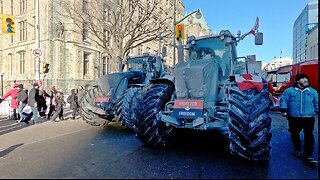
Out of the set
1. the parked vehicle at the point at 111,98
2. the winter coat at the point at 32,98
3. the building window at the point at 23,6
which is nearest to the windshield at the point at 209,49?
the parked vehicle at the point at 111,98

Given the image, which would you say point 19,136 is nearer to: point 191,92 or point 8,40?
point 191,92

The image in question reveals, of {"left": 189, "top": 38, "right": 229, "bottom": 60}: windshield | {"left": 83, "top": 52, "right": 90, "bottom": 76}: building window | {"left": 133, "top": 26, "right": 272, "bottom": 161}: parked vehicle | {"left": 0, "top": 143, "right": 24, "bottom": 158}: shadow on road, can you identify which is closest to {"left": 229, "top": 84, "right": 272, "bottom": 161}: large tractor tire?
{"left": 133, "top": 26, "right": 272, "bottom": 161}: parked vehicle

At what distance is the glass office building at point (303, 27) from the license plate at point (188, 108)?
139 ft

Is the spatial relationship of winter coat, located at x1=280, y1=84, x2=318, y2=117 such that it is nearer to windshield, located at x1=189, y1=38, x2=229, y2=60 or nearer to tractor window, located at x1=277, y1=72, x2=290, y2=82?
windshield, located at x1=189, y1=38, x2=229, y2=60

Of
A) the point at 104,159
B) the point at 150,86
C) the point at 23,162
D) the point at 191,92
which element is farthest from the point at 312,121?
the point at 23,162

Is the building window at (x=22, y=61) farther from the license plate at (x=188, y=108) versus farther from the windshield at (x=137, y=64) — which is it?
the license plate at (x=188, y=108)

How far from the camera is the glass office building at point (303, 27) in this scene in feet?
154

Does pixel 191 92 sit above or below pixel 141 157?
above

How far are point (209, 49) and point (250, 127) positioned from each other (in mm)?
3174

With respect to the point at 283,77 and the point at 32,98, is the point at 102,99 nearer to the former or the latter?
the point at 32,98

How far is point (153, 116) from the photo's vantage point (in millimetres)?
5504

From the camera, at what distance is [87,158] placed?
530 centimetres

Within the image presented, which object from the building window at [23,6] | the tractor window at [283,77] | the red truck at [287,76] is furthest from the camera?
the building window at [23,6]

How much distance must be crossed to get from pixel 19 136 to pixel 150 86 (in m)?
4.76
